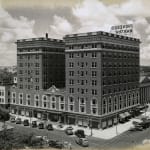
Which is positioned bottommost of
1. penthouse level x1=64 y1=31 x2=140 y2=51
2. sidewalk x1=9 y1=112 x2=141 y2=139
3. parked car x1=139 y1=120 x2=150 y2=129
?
sidewalk x1=9 y1=112 x2=141 y2=139

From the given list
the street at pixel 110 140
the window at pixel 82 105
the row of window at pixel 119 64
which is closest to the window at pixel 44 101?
the window at pixel 82 105

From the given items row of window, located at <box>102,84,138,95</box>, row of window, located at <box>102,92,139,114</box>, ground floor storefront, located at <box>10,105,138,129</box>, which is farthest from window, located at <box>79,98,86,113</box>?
row of window, located at <box>102,84,138,95</box>

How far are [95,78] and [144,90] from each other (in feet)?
48.1

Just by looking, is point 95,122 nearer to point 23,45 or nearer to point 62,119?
point 62,119

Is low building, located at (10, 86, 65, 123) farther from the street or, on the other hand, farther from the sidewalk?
the street

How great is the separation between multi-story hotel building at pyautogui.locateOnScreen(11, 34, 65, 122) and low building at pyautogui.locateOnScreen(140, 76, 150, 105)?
38.8 ft

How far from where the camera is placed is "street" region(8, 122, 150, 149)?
23.6 meters

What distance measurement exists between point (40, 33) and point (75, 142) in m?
9.59

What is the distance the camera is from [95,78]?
30281 millimetres

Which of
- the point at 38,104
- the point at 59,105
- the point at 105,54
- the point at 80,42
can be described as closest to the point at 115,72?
the point at 105,54

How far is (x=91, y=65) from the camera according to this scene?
30484 millimetres

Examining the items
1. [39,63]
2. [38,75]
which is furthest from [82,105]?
[39,63]

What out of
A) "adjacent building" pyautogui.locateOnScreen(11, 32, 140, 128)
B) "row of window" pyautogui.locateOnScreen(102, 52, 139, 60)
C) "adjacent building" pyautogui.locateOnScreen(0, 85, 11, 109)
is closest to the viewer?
"adjacent building" pyautogui.locateOnScreen(11, 32, 140, 128)

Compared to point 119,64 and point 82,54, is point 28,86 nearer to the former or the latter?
point 82,54
